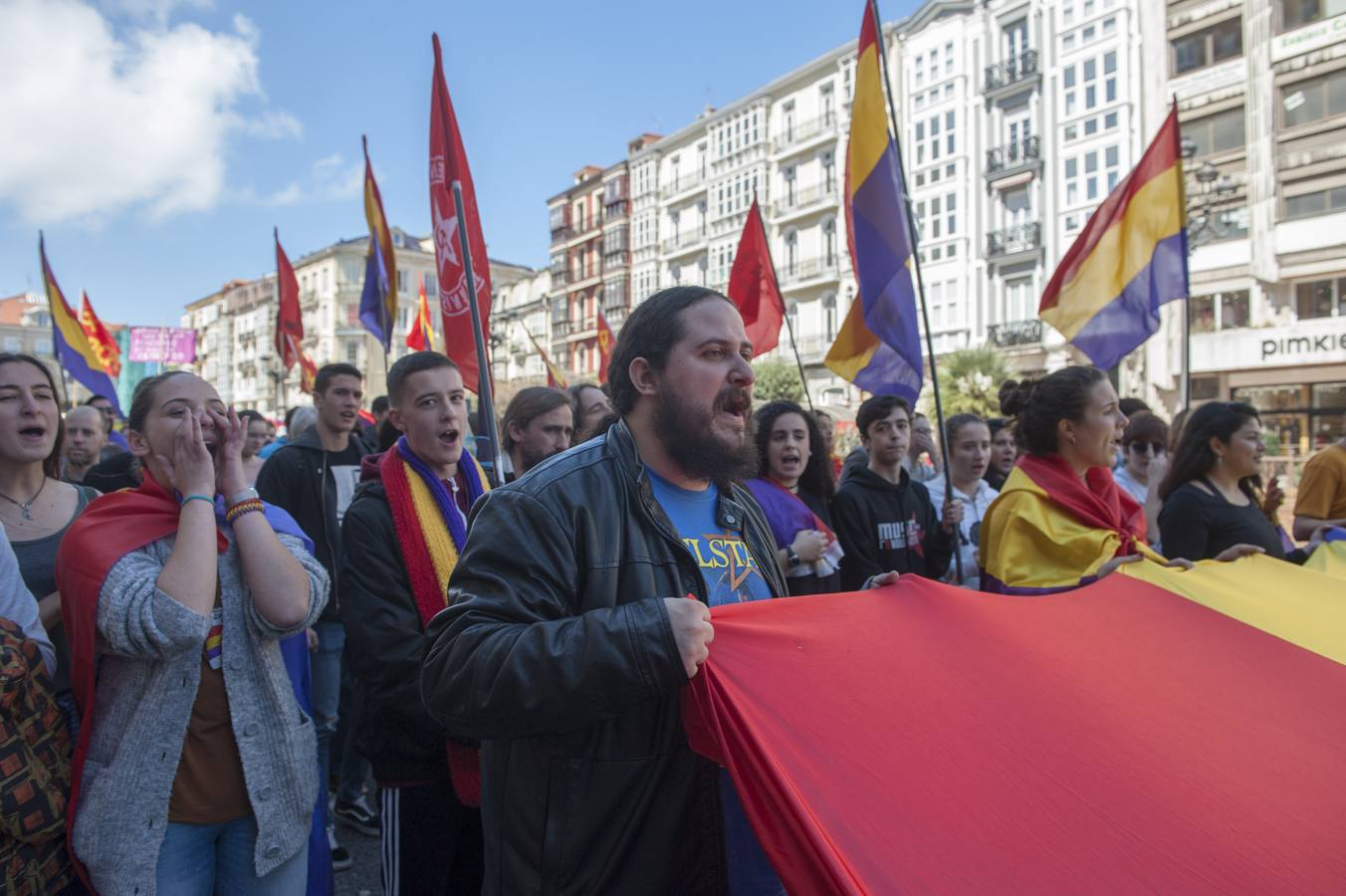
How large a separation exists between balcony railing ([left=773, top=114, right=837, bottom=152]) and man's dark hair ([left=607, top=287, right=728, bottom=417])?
45.1 meters

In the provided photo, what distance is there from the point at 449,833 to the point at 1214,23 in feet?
117

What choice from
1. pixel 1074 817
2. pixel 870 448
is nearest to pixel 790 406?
pixel 870 448

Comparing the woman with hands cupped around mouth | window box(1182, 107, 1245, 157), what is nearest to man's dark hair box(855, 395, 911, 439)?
the woman with hands cupped around mouth

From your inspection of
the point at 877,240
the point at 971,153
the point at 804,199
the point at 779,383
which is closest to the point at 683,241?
the point at 804,199

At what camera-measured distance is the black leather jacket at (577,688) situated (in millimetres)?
1604

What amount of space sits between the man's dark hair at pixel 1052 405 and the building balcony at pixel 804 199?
4169 cm

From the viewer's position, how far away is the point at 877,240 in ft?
18.0

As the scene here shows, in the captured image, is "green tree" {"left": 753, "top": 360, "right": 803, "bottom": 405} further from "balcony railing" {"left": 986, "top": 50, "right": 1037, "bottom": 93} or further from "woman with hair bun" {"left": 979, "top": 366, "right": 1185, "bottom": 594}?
"woman with hair bun" {"left": 979, "top": 366, "right": 1185, "bottom": 594}

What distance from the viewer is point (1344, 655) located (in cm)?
279

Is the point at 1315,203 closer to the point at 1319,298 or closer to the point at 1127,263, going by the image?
the point at 1319,298

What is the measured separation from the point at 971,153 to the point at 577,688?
131 feet

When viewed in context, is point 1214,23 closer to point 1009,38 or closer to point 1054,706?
point 1009,38

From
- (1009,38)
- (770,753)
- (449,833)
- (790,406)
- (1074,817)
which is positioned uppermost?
(1009,38)

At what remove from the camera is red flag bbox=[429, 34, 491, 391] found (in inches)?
189
